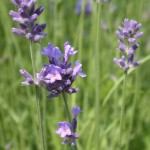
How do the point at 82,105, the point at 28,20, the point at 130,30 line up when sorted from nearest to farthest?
the point at 28,20 → the point at 130,30 → the point at 82,105

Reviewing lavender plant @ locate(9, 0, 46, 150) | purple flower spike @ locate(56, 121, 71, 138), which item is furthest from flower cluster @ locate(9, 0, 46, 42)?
purple flower spike @ locate(56, 121, 71, 138)

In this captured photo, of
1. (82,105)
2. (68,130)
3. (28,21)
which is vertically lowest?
(68,130)

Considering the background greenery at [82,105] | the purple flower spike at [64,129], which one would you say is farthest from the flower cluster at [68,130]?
the background greenery at [82,105]

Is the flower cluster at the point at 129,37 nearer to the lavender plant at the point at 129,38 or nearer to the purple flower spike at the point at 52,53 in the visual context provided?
the lavender plant at the point at 129,38

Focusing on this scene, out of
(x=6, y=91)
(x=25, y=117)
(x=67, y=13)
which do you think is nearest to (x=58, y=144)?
(x=25, y=117)

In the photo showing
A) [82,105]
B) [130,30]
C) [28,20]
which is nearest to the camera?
[28,20]

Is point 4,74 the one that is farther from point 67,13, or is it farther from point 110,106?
point 67,13

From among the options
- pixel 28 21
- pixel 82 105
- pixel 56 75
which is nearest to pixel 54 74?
pixel 56 75

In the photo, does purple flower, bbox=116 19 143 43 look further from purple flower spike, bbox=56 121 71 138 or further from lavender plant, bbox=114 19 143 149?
purple flower spike, bbox=56 121 71 138

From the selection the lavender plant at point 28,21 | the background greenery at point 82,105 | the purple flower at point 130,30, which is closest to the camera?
the lavender plant at point 28,21

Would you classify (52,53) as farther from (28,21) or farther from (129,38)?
(129,38)

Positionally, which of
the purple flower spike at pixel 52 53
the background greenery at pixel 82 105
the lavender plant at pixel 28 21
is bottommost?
the purple flower spike at pixel 52 53
